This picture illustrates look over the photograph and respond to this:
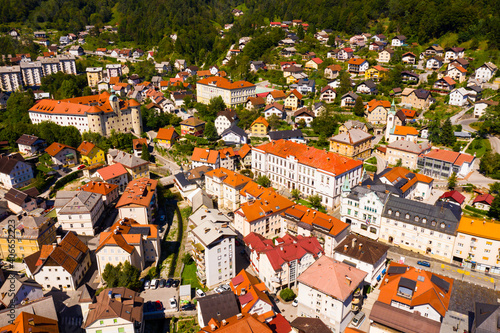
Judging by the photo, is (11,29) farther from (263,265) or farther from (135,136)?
(263,265)

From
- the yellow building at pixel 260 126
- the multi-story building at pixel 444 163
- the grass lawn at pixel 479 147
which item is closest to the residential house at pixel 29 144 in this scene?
the yellow building at pixel 260 126

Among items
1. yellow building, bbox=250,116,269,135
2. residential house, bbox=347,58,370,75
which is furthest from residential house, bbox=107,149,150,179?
residential house, bbox=347,58,370,75

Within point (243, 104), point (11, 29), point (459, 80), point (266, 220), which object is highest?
point (11, 29)

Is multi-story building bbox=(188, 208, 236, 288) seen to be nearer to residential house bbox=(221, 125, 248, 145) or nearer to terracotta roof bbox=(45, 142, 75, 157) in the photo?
residential house bbox=(221, 125, 248, 145)

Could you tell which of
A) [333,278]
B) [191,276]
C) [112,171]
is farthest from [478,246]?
[112,171]

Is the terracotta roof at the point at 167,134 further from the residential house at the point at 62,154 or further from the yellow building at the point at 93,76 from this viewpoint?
the yellow building at the point at 93,76

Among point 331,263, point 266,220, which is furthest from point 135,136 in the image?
point 331,263

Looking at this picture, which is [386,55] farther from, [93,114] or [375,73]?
[93,114]

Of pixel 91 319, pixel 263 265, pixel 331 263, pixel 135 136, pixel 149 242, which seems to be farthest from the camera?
pixel 135 136
